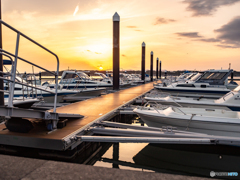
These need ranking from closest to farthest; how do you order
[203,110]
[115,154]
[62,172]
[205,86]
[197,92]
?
[62,172], [115,154], [203,110], [197,92], [205,86]

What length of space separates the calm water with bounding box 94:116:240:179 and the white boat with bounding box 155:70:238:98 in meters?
6.73

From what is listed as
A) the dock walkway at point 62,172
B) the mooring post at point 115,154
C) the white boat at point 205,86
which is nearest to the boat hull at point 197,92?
the white boat at point 205,86

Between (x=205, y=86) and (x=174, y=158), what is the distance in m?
8.27

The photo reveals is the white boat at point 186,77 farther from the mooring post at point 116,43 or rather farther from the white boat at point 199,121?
the white boat at point 199,121

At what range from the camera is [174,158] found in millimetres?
5844

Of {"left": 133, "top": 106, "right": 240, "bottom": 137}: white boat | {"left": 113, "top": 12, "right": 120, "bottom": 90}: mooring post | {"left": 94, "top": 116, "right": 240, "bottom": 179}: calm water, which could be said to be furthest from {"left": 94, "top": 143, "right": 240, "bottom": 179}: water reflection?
{"left": 113, "top": 12, "right": 120, "bottom": 90}: mooring post

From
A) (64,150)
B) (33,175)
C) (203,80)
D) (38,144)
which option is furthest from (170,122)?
(203,80)

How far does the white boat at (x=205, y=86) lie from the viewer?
12.7 meters

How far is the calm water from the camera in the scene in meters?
5.33

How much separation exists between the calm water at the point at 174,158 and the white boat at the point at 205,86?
6.73m

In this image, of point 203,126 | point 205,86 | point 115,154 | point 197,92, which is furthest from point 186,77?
point 115,154

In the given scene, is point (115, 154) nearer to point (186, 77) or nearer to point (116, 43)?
point (116, 43)

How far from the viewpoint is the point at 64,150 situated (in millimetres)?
4430

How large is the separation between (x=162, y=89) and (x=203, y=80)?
103 inches
